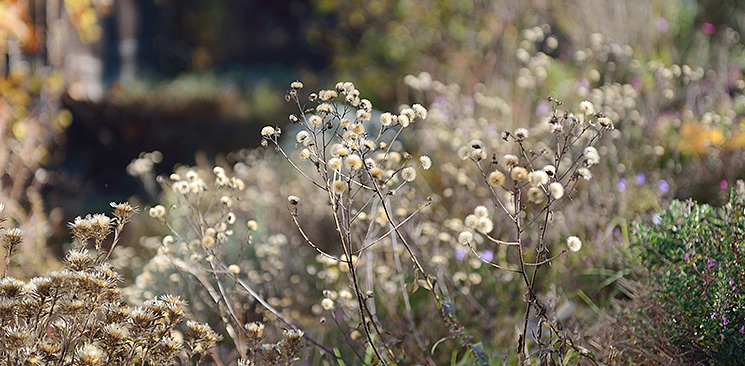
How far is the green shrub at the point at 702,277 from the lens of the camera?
175cm

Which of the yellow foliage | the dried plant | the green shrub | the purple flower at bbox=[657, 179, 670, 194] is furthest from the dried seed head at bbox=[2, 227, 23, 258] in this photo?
the yellow foliage

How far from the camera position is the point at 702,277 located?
1.86m

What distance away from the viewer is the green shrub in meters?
1.75

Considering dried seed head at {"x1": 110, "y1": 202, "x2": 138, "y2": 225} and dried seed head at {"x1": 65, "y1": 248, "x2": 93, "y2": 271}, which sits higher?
dried seed head at {"x1": 110, "y1": 202, "x2": 138, "y2": 225}

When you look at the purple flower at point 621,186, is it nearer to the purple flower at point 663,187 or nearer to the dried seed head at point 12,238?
the purple flower at point 663,187

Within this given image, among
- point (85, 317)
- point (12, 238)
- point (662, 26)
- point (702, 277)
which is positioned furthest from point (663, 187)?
point (662, 26)

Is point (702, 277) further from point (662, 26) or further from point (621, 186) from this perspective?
point (662, 26)

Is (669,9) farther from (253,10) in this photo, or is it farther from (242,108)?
(253,10)

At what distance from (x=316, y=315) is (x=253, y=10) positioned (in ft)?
40.1

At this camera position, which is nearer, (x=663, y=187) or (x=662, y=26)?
(x=663, y=187)

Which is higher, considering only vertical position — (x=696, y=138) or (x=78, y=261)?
(x=696, y=138)

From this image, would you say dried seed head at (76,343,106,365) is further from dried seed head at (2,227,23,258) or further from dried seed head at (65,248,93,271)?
dried seed head at (2,227,23,258)

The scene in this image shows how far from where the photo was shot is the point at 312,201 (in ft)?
13.9

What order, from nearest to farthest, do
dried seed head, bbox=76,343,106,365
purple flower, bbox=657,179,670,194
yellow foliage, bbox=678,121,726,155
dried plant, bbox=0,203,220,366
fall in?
dried seed head, bbox=76,343,106,365 < dried plant, bbox=0,203,220,366 < purple flower, bbox=657,179,670,194 < yellow foliage, bbox=678,121,726,155
